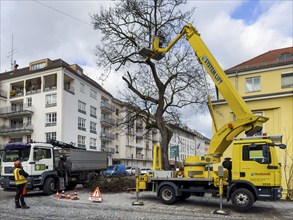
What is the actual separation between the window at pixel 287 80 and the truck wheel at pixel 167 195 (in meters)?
11.7

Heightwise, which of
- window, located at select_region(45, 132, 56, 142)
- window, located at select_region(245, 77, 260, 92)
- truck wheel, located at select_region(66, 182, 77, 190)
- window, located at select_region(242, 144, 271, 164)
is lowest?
truck wheel, located at select_region(66, 182, 77, 190)

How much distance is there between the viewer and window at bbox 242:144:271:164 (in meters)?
12.1

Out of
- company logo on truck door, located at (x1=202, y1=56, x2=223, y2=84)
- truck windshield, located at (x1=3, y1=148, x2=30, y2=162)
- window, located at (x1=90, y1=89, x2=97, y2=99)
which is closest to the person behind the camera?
company logo on truck door, located at (x1=202, y1=56, x2=223, y2=84)

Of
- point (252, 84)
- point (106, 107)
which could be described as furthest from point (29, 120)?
point (252, 84)

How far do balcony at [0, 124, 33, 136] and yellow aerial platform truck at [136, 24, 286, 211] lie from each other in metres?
37.6

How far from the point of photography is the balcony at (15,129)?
4822cm

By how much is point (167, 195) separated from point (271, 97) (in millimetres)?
9512

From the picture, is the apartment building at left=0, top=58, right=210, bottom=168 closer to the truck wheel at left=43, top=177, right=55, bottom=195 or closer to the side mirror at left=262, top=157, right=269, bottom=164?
the truck wheel at left=43, top=177, right=55, bottom=195

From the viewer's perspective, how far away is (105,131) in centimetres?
6247

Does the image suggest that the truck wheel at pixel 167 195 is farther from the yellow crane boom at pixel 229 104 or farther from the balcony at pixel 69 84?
the balcony at pixel 69 84

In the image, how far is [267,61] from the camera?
24.0 metres

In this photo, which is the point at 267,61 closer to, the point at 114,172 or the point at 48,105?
the point at 114,172

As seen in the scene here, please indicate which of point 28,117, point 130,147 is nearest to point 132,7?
point 28,117

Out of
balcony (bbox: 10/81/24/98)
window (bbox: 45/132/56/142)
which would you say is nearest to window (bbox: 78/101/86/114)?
window (bbox: 45/132/56/142)
